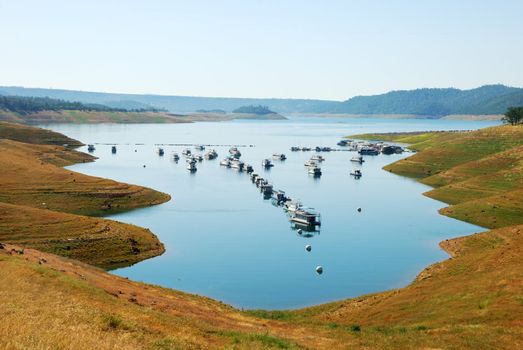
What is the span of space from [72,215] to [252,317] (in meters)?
62.7

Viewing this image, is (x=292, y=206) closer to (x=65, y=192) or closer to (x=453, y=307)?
(x=65, y=192)

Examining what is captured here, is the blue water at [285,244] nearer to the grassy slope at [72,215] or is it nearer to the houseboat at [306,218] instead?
the houseboat at [306,218]

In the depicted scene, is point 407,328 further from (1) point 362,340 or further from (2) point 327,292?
(2) point 327,292

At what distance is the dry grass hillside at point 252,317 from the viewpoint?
3359 centimetres

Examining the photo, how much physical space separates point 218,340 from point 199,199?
384 ft

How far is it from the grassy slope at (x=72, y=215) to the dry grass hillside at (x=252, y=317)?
2291 centimetres

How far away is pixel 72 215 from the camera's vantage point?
351 ft

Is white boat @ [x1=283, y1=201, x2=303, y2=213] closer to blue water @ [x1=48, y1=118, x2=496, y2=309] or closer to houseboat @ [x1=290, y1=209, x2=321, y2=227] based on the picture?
blue water @ [x1=48, y1=118, x2=496, y2=309]

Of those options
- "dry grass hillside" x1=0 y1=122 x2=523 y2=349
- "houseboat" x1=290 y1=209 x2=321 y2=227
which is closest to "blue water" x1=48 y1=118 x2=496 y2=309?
"houseboat" x1=290 y1=209 x2=321 y2=227

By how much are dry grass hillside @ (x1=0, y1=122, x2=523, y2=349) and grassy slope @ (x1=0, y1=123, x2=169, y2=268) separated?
75.2ft

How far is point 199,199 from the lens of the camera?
503 feet

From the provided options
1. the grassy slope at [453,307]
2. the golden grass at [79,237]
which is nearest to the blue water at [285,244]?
the golden grass at [79,237]

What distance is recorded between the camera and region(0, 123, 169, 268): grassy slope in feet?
299

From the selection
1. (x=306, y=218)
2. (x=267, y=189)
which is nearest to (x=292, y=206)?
(x=306, y=218)
